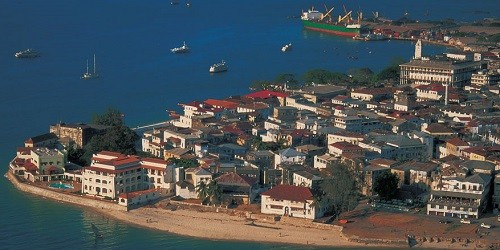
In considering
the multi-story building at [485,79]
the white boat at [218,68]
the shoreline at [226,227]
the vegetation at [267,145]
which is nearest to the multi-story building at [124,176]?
the shoreline at [226,227]

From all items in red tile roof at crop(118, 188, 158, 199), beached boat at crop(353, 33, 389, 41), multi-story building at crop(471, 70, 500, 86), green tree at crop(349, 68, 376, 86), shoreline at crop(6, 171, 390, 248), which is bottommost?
shoreline at crop(6, 171, 390, 248)

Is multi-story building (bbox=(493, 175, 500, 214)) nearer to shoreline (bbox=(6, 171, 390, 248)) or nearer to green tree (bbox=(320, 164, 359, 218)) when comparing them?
green tree (bbox=(320, 164, 359, 218))

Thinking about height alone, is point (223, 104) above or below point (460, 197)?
above

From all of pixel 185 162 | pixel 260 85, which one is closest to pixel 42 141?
pixel 185 162

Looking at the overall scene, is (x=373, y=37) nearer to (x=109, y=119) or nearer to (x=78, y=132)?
(x=109, y=119)

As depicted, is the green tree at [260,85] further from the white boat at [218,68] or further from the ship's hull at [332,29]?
the ship's hull at [332,29]

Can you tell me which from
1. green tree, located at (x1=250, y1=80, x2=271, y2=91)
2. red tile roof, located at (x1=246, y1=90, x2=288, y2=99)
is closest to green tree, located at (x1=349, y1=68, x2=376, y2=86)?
green tree, located at (x1=250, y1=80, x2=271, y2=91)

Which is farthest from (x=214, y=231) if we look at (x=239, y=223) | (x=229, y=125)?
(x=229, y=125)
